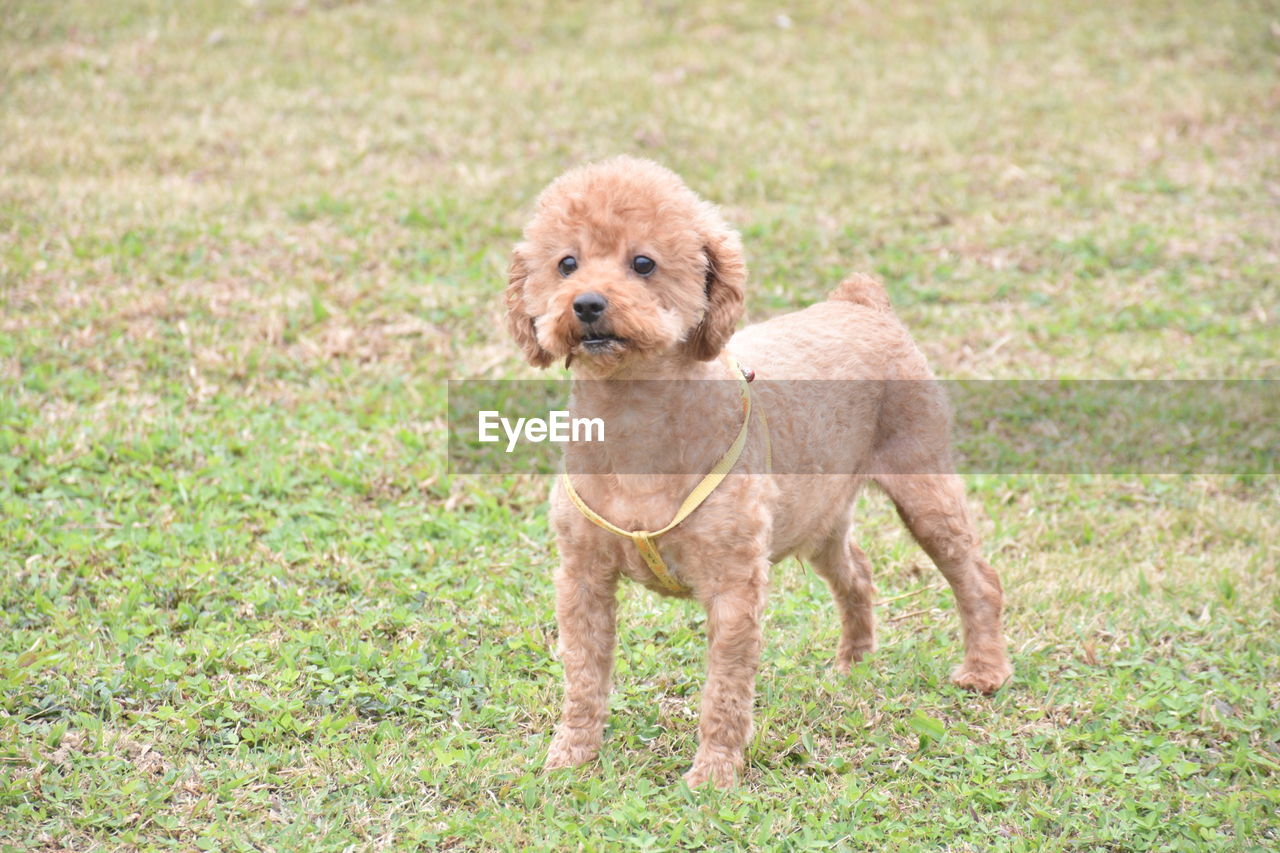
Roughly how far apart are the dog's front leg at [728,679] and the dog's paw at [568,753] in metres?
0.35

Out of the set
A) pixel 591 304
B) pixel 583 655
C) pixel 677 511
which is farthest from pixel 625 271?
pixel 583 655

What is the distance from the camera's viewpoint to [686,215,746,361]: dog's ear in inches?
148

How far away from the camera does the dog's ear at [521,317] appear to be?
3834 mm

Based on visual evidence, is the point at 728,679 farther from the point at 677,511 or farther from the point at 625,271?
the point at 625,271

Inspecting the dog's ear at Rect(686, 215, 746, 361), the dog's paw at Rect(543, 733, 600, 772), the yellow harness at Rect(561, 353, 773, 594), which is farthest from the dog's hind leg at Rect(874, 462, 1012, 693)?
the dog's paw at Rect(543, 733, 600, 772)

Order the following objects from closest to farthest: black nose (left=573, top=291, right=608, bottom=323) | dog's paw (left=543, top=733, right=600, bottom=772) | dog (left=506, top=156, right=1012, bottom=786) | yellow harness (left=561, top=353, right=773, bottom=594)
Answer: black nose (left=573, top=291, right=608, bottom=323) < dog (left=506, top=156, right=1012, bottom=786) < yellow harness (left=561, top=353, right=773, bottom=594) < dog's paw (left=543, top=733, right=600, bottom=772)

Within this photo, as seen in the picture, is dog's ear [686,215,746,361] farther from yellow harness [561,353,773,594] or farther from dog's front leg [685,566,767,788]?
dog's front leg [685,566,767,788]

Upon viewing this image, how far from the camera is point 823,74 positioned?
12.7 metres

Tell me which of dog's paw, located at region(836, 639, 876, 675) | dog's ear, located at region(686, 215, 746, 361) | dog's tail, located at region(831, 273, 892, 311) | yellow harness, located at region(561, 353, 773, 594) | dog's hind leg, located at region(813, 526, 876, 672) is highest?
dog's ear, located at region(686, 215, 746, 361)

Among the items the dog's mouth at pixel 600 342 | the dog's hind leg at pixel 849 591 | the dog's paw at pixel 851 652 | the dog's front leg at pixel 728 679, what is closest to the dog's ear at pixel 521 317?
the dog's mouth at pixel 600 342

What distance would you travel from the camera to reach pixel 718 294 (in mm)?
3752

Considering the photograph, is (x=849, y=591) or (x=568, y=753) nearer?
(x=568, y=753)

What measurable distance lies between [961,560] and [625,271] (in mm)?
1943

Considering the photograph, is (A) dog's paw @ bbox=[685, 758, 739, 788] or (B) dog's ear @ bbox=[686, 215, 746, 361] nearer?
(B) dog's ear @ bbox=[686, 215, 746, 361]
